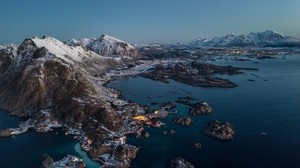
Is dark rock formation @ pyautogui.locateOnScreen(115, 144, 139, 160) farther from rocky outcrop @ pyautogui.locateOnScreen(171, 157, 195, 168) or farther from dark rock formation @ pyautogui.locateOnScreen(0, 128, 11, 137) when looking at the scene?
dark rock formation @ pyautogui.locateOnScreen(0, 128, 11, 137)

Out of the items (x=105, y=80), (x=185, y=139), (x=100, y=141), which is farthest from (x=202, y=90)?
(x=100, y=141)

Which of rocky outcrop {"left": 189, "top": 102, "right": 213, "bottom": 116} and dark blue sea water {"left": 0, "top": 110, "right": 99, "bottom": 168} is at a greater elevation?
rocky outcrop {"left": 189, "top": 102, "right": 213, "bottom": 116}

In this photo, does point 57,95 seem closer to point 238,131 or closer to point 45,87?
point 45,87

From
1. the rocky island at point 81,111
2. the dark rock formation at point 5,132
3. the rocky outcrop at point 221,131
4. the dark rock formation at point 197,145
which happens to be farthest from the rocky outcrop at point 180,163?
the dark rock formation at point 5,132

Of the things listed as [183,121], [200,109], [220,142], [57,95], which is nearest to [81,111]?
[57,95]

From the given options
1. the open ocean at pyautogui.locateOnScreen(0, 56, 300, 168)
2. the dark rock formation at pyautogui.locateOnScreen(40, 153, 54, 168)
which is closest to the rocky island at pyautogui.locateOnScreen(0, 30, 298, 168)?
the open ocean at pyautogui.locateOnScreen(0, 56, 300, 168)

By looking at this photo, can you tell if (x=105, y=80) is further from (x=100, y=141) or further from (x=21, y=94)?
(x=100, y=141)
